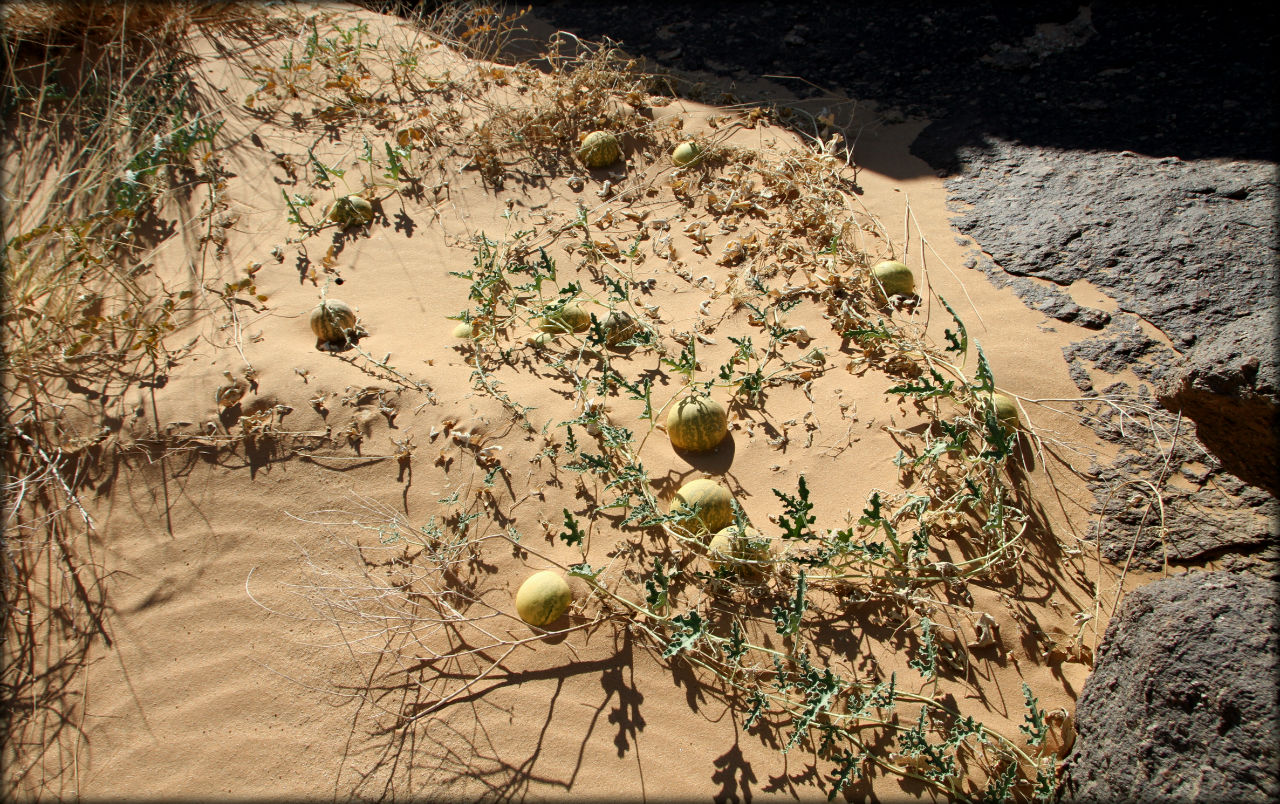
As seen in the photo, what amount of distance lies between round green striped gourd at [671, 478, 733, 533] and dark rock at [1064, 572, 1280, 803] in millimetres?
1391

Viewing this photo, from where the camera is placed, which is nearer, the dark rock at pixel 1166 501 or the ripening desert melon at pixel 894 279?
the dark rock at pixel 1166 501

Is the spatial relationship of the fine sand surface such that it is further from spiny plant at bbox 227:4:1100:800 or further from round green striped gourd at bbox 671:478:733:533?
round green striped gourd at bbox 671:478:733:533

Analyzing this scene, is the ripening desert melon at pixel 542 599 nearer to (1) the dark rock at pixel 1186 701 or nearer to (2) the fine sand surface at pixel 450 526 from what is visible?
(2) the fine sand surface at pixel 450 526

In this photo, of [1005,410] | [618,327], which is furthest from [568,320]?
[1005,410]

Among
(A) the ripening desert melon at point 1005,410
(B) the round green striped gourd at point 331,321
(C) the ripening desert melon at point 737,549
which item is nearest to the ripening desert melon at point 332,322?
(B) the round green striped gourd at point 331,321

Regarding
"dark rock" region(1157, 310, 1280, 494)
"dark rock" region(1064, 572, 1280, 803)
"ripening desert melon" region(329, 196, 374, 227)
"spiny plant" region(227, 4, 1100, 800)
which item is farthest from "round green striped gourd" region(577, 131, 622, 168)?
"dark rock" region(1064, 572, 1280, 803)

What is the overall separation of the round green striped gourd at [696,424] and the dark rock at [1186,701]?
5.50 feet

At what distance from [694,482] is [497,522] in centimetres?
86

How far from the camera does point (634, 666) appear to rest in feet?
9.09

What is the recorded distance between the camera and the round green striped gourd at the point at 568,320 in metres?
3.98

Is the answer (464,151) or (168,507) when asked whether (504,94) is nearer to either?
(464,151)

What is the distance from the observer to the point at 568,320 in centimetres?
402

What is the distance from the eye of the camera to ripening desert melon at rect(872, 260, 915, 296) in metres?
4.17

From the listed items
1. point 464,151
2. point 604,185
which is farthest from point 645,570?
point 464,151
